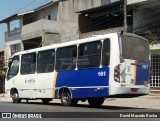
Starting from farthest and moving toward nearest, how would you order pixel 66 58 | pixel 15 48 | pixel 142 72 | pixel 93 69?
pixel 15 48 → pixel 66 58 → pixel 93 69 → pixel 142 72

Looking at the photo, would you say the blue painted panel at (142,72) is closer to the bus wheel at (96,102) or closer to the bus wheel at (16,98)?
the bus wheel at (96,102)

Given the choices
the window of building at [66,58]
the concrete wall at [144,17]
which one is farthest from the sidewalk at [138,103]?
the concrete wall at [144,17]

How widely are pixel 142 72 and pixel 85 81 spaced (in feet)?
8.68

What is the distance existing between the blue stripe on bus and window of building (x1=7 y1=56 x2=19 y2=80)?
490 cm

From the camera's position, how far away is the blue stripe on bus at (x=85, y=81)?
1873cm

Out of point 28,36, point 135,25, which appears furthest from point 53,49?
point 28,36

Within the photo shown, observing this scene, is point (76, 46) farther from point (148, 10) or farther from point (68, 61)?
point (148, 10)

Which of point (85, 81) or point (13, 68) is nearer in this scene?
point (85, 81)

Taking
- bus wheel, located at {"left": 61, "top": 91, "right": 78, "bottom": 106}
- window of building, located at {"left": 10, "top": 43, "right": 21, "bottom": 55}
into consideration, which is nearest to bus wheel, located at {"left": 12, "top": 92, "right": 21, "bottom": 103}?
bus wheel, located at {"left": 61, "top": 91, "right": 78, "bottom": 106}

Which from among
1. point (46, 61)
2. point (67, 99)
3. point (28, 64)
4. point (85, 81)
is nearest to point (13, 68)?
point (28, 64)

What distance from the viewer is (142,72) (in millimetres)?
19172

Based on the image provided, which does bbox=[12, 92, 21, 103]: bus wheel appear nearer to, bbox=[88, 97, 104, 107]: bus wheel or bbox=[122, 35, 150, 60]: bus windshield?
bbox=[88, 97, 104, 107]: bus wheel

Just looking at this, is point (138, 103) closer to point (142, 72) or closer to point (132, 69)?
point (142, 72)

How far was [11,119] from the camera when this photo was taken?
13961 mm
